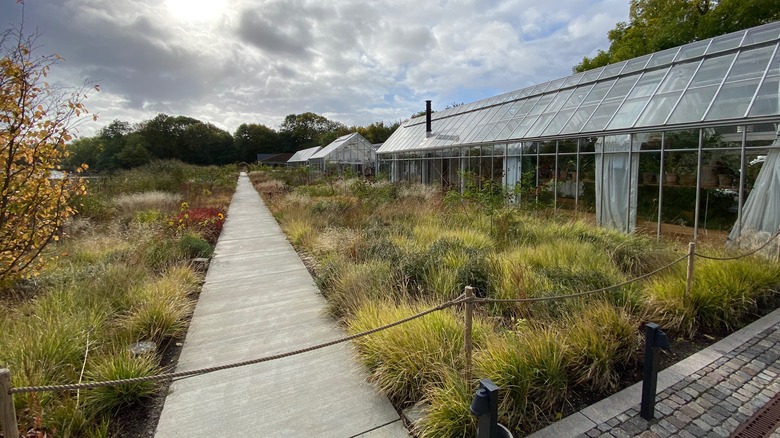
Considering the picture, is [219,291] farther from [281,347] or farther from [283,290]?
[281,347]

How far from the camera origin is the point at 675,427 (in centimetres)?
254

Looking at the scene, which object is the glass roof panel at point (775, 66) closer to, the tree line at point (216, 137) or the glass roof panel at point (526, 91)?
the glass roof panel at point (526, 91)

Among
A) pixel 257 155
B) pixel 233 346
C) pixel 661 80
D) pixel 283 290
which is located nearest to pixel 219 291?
pixel 283 290

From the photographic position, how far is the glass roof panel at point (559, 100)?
1234 cm

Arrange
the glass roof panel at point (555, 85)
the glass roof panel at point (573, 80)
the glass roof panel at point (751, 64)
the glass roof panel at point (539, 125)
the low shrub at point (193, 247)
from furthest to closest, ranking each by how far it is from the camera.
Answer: the glass roof panel at point (555, 85), the glass roof panel at point (573, 80), the glass roof panel at point (539, 125), the glass roof panel at point (751, 64), the low shrub at point (193, 247)

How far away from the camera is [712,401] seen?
2.82 m

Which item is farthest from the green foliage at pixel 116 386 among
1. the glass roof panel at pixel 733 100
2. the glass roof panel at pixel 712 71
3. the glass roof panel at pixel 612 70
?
the glass roof panel at pixel 612 70

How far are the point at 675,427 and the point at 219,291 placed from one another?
531 centimetres

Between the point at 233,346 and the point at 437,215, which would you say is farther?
the point at 437,215

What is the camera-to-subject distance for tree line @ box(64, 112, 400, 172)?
62969 mm

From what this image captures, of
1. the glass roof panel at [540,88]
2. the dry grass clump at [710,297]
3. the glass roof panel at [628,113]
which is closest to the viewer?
the dry grass clump at [710,297]

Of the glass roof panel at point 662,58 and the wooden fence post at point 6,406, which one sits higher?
the glass roof panel at point 662,58

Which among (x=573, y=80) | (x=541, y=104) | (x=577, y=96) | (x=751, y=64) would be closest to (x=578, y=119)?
(x=577, y=96)

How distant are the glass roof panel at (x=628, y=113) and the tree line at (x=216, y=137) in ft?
174
